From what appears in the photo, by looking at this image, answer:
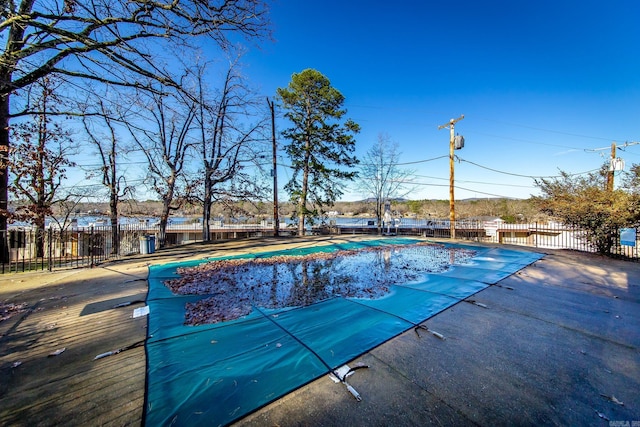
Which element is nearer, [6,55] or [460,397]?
[460,397]

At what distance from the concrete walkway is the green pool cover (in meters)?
0.16

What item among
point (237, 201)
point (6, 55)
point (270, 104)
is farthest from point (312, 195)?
point (6, 55)

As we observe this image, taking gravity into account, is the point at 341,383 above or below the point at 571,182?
below

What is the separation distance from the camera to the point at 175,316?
3.61m

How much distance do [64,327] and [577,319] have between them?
7533 millimetres

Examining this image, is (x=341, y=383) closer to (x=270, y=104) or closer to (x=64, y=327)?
(x=64, y=327)

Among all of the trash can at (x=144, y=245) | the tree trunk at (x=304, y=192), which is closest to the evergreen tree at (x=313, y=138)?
the tree trunk at (x=304, y=192)

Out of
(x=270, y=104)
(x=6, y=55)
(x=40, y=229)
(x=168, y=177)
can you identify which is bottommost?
(x=40, y=229)

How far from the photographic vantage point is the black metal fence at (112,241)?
7.83 m

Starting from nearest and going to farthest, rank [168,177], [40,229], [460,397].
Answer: [460,397], [40,229], [168,177]

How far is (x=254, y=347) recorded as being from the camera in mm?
2727

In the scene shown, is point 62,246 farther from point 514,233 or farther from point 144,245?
point 514,233

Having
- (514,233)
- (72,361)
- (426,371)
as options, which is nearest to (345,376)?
(426,371)

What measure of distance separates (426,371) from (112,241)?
558 inches
